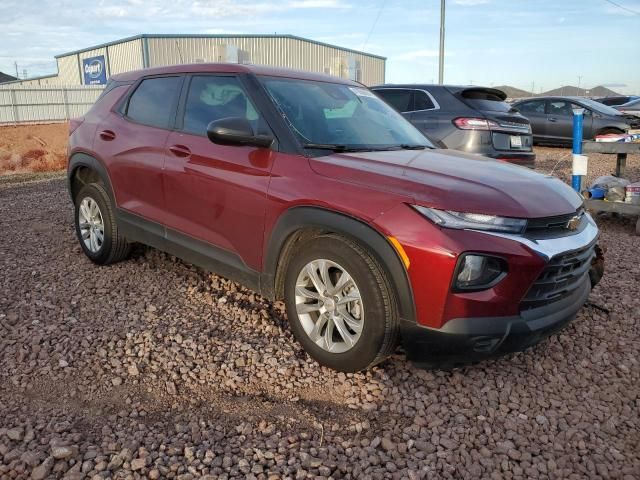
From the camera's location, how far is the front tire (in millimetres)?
2980

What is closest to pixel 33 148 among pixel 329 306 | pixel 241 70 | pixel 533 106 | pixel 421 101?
pixel 533 106

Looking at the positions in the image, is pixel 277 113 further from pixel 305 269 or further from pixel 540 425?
pixel 540 425

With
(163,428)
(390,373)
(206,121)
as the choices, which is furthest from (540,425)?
(206,121)

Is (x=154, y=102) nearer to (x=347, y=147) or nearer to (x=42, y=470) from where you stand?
(x=347, y=147)

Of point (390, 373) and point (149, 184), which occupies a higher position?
point (149, 184)

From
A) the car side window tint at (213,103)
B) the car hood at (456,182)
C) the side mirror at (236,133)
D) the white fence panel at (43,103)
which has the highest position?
the car side window tint at (213,103)

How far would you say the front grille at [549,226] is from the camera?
2.95 metres

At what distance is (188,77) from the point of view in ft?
14.2

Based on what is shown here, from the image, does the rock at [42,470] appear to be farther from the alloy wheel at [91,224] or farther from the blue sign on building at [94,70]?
the blue sign on building at [94,70]

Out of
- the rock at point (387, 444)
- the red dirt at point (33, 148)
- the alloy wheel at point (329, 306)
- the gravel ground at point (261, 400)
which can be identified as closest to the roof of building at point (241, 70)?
the alloy wheel at point (329, 306)

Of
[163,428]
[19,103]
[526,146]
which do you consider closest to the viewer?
[163,428]

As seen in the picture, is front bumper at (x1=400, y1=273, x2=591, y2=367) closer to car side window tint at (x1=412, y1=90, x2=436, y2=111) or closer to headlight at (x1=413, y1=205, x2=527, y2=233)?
headlight at (x1=413, y1=205, x2=527, y2=233)

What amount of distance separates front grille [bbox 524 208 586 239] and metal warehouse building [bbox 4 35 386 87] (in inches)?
1187

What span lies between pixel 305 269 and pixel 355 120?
1.33m
